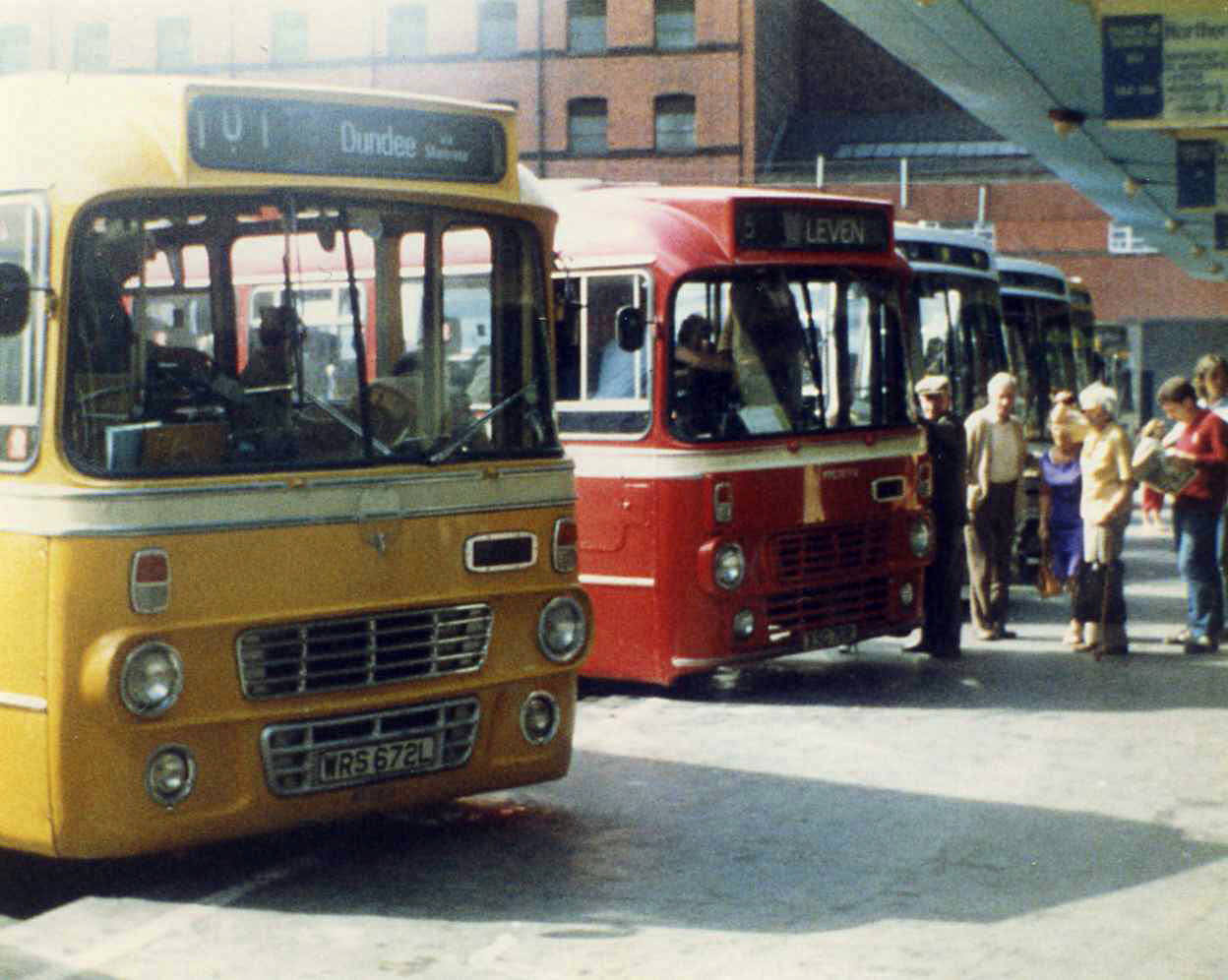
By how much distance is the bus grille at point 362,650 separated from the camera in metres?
7.88

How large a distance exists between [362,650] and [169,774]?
0.88 meters

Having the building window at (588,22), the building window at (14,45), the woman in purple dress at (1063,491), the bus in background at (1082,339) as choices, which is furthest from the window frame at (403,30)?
the woman in purple dress at (1063,491)

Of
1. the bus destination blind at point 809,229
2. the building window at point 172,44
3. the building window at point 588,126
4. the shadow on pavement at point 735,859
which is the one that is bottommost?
the shadow on pavement at point 735,859

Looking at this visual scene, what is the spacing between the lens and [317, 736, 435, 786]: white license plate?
320 inches

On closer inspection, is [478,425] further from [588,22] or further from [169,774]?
[588,22]

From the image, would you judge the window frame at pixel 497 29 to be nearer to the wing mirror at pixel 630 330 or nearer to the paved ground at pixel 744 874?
the wing mirror at pixel 630 330

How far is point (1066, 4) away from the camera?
62.5ft

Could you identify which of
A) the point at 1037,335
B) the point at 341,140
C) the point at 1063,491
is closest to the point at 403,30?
the point at 1037,335

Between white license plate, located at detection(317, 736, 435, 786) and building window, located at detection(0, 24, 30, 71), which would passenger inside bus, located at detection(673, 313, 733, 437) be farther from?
building window, located at detection(0, 24, 30, 71)

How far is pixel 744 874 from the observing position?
835 centimetres

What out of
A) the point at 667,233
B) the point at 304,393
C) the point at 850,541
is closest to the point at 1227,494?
the point at 850,541

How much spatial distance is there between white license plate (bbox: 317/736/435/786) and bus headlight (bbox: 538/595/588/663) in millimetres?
687

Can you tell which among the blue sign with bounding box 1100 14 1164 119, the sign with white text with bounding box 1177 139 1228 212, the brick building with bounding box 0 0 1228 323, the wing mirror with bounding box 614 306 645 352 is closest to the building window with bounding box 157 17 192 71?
the brick building with bounding box 0 0 1228 323

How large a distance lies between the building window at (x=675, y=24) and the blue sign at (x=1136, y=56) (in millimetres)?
47199
